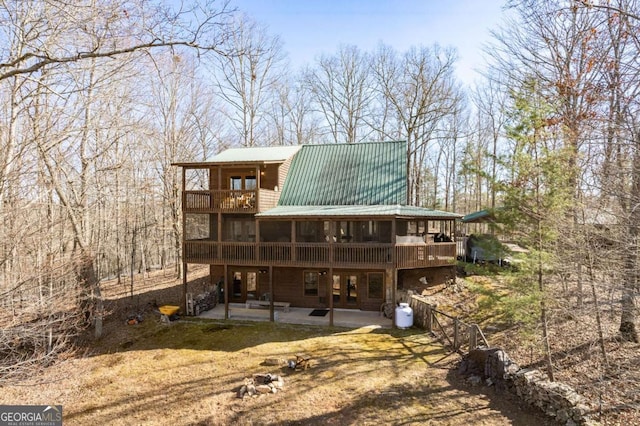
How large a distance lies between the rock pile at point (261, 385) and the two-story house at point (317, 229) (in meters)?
5.08

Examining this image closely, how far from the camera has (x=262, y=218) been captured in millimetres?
15047

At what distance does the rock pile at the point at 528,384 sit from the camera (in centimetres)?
760

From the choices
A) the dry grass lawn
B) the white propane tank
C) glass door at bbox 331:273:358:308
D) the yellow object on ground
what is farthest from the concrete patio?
the yellow object on ground

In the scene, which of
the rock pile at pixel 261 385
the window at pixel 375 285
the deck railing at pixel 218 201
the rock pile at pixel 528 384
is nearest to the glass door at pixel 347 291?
the window at pixel 375 285

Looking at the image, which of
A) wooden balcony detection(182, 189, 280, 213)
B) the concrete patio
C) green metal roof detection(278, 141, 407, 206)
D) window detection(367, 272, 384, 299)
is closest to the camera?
A: the concrete patio

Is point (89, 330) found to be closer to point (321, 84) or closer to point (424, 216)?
point (424, 216)

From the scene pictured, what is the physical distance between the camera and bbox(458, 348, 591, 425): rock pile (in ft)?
24.9

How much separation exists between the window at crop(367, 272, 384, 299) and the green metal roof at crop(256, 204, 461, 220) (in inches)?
131

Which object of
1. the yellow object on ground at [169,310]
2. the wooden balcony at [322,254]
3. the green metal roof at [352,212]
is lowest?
the yellow object on ground at [169,310]

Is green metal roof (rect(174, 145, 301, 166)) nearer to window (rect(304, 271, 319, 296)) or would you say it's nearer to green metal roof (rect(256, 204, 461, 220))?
green metal roof (rect(256, 204, 461, 220))

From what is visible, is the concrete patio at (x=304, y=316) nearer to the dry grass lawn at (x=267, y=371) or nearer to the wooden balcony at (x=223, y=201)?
the dry grass lawn at (x=267, y=371)

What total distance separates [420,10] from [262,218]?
34.1 ft

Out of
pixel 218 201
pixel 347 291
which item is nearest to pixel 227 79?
pixel 218 201

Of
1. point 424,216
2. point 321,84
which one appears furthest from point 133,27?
point 321,84
